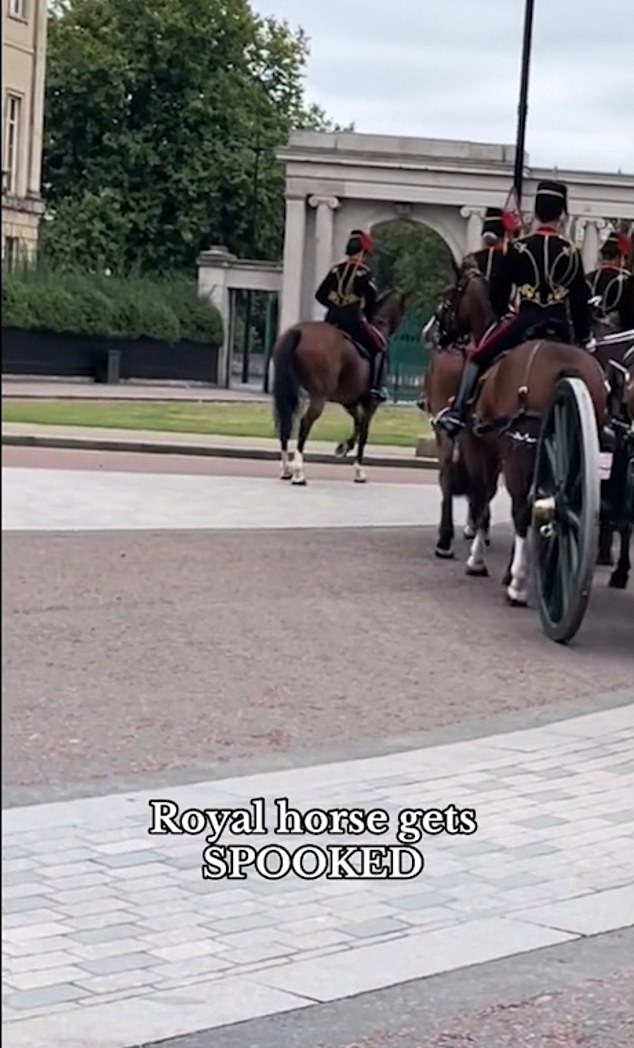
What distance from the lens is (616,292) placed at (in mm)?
15094

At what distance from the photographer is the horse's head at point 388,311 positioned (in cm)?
2119

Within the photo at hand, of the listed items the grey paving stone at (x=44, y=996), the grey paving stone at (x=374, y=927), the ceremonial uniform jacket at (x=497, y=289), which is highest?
the ceremonial uniform jacket at (x=497, y=289)

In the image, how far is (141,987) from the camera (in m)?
5.11

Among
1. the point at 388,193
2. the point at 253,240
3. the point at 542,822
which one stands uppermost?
the point at 388,193

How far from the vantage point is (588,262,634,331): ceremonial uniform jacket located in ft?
49.3

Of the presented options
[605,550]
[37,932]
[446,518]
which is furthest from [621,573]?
[37,932]

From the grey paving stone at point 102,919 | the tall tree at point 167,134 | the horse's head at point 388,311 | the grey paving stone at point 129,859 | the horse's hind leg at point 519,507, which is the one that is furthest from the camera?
the tall tree at point 167,134

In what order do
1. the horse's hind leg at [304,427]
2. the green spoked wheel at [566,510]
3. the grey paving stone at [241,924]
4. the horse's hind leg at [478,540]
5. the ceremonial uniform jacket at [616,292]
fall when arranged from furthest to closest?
the horse's hind leg at [304,427]
the ceremonial uniform jacket at [616,292]
the horse's hind leg at [478,540]
the green spoked wheel at [566,510]
the grey paving stone at [241,924]

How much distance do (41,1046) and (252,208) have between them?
60547mm

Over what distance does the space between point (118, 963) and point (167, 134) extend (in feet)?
176

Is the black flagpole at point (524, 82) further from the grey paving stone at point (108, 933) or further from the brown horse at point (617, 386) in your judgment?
the grey paving stone at point (108, 933)

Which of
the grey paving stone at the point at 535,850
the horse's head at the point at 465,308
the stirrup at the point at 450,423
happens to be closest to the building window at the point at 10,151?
→ the grey paving stone at the point at 535,850

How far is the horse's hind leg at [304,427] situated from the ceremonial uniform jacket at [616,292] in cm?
601

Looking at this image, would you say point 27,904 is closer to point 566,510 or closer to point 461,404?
point 566,510
